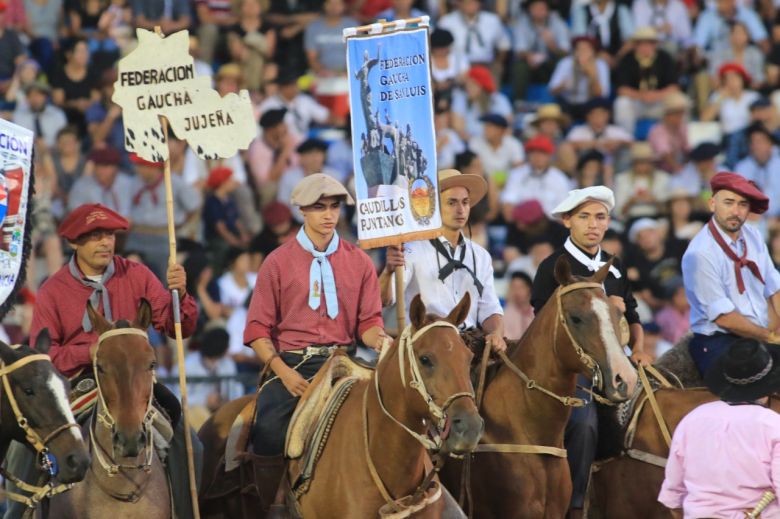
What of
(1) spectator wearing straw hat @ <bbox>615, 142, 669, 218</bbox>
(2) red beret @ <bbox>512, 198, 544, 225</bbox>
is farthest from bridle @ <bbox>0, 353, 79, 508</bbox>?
(1) spectator wearing straw hat @ <bbox>615, 142, 669, 218</bbox>

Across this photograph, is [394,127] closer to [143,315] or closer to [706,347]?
[143,315]

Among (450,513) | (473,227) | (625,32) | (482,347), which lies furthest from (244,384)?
(625,32)

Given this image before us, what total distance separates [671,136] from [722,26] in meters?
2.65

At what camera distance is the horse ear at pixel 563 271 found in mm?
11648

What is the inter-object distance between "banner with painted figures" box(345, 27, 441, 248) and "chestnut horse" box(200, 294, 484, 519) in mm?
1463

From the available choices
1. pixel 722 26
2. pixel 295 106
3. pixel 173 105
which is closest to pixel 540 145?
pixel 295 106

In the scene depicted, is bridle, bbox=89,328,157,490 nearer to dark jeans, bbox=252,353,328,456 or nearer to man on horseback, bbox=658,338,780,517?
dark jeans, bbox=252,353,328,456

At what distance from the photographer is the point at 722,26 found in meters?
23.6

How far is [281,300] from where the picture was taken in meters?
12.1

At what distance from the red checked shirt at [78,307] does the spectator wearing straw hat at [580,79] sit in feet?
35.9

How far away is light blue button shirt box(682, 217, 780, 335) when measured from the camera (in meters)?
12.9

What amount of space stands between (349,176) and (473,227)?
213cm

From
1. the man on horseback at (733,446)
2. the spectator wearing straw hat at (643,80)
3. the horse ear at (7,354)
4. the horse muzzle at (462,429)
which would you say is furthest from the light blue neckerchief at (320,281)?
the spectator wearing straw hat at (643,80)

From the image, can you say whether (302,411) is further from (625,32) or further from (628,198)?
(625,32)
